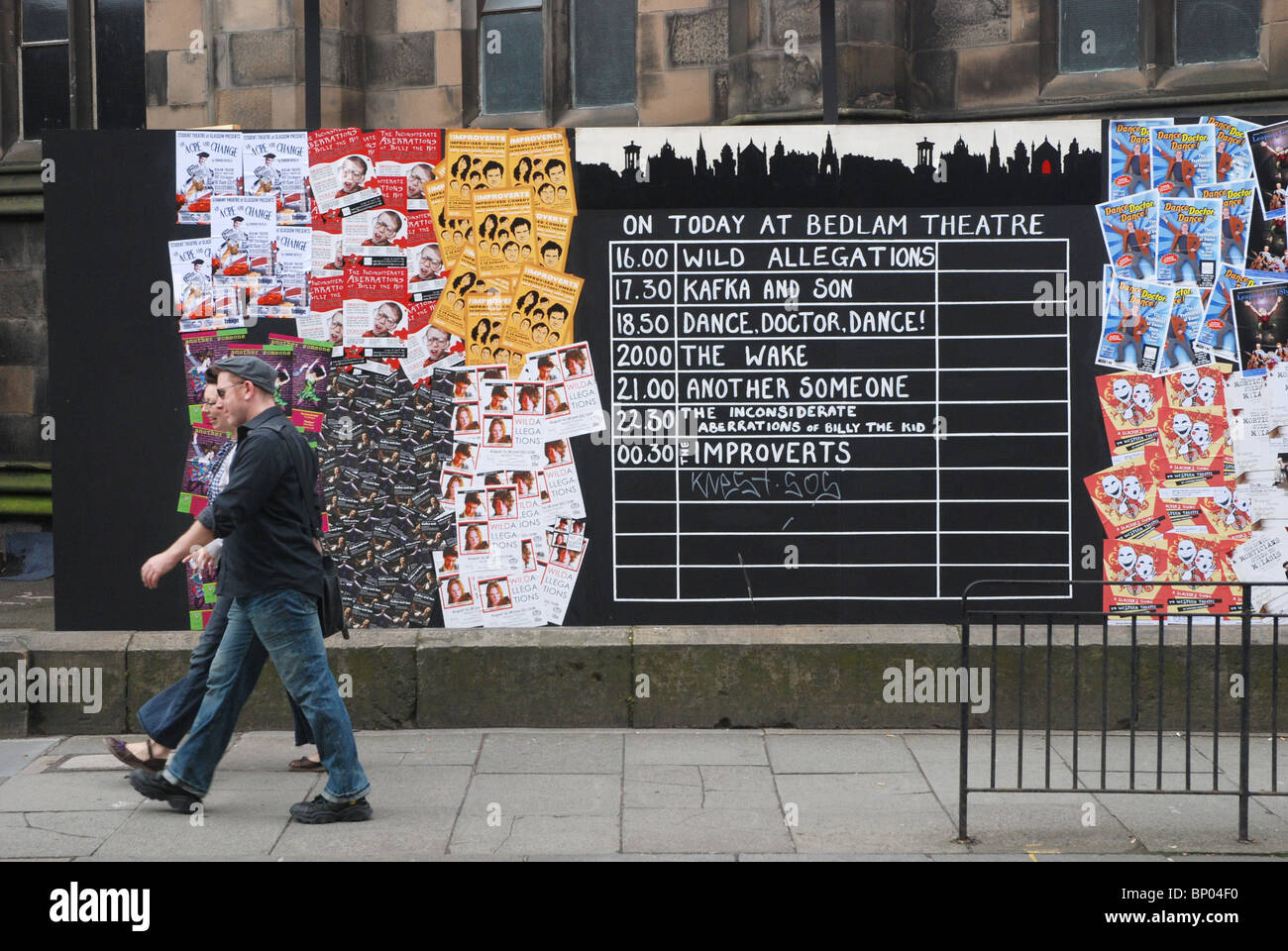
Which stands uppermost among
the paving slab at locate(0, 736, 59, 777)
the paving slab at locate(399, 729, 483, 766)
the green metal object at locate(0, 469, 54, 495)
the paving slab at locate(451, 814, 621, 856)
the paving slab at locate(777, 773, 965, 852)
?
the green metal object at locate(0, 469, 54, 495)

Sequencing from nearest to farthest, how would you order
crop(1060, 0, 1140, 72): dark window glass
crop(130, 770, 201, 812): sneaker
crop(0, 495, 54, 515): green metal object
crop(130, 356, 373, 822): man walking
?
crop(130, 356, 373, 822): man walking < crop(130, 770, 201, 812): sneaker < crop(1060, 0, 1140, 72): dark window glass < crop(0, 495, 54, 515): green metal object

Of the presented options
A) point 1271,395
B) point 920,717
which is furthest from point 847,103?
point 920,717

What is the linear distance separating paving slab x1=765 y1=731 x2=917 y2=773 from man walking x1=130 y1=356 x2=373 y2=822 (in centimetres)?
221

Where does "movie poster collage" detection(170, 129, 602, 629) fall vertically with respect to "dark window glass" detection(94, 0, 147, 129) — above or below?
below

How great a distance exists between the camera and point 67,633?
7.66 meters

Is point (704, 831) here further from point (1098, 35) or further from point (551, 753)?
point (1098, 35)

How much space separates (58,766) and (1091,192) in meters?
6.37

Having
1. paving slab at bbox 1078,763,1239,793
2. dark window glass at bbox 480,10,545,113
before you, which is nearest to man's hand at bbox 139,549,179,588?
paving slab at bbox 1078,763,1239,793

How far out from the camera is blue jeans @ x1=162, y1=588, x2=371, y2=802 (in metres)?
5.84

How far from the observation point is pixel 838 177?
7.71 meters

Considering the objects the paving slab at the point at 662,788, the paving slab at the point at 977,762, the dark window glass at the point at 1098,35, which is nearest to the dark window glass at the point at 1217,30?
the dark window glass at the point at 1098,35

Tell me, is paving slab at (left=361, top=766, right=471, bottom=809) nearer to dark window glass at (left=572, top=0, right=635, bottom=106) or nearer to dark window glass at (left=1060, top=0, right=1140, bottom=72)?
dark window glass at (left=572, top=0, right=635, bottom=106)

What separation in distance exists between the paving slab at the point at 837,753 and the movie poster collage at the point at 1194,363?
1.66 metres

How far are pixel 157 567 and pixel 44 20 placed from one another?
1005cm
